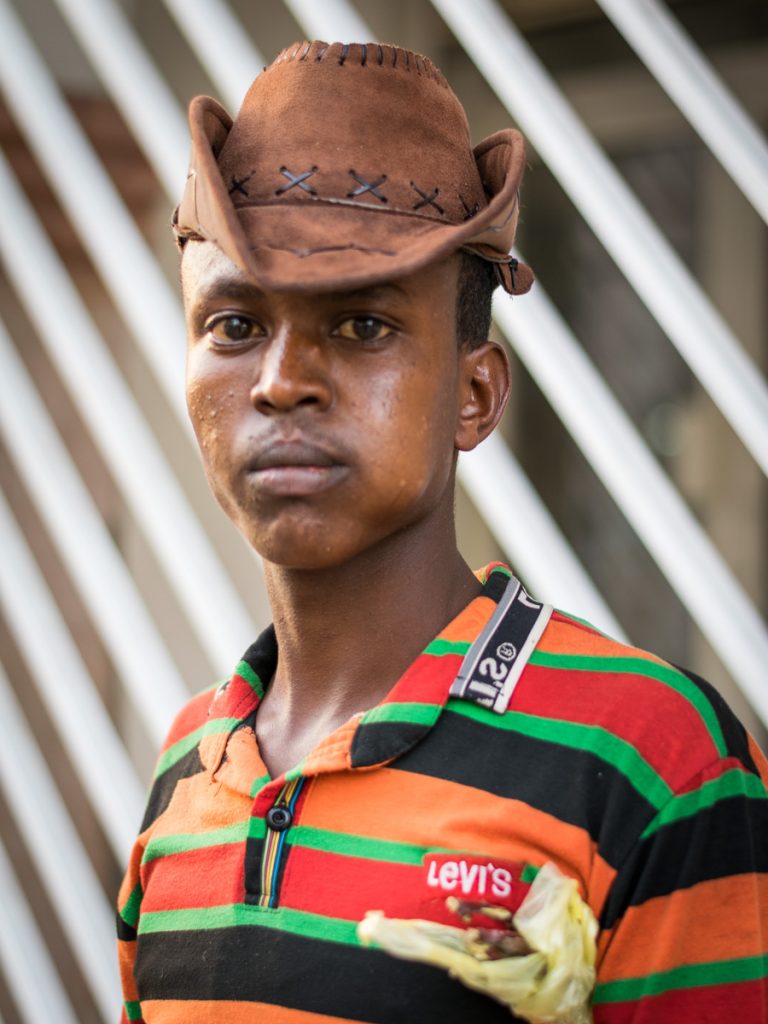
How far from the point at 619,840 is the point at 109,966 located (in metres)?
1.34

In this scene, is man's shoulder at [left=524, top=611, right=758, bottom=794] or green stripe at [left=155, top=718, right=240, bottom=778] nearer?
man's shoulder at [left=524, top=611, right=758, bottom=794]

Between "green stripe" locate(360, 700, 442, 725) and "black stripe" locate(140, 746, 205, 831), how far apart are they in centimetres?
26

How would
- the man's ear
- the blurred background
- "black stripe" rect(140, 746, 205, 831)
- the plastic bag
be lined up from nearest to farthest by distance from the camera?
the plastic bag → the man's ear → "black stripe" rect(140, 746, 205, 831) → the blurred background

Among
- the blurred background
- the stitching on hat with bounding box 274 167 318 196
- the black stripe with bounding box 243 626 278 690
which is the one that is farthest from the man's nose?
the blurred background

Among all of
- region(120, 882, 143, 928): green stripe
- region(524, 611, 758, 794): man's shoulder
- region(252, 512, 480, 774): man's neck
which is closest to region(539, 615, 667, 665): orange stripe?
region(524, 611, 758, 794): man's shoulder

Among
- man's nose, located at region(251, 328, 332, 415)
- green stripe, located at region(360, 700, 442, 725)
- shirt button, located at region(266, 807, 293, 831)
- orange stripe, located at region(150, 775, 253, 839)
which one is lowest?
shirt button, located at region(266, 807, 293, 831)

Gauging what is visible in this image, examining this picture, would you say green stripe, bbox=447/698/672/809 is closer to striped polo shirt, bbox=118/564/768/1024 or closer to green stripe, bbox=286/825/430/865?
striped polo shirt, bbox=118/564/768/1024

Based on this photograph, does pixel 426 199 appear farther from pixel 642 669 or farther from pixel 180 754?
pixel 180 754

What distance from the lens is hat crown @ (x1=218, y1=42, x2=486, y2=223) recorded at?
1185 millimetres

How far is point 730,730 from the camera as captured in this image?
1170mm

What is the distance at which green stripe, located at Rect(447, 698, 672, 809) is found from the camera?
3.61 ft

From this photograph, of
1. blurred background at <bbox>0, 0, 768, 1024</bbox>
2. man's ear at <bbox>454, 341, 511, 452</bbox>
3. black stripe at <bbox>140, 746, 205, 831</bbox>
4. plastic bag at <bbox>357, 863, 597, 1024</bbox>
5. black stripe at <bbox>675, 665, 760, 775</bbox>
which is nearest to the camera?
plastic bag at <bbox>357, 863, 597, 1024</bbox>

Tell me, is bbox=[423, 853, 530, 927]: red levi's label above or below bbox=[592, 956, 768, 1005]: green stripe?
above

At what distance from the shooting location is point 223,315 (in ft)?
3.97
